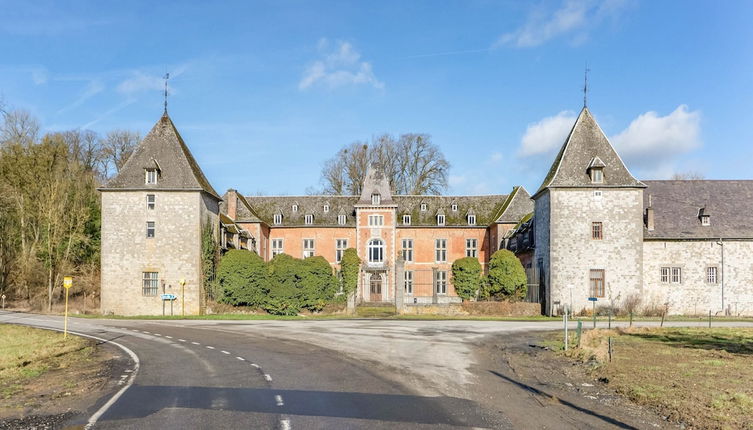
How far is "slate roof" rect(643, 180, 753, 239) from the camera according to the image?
42469mm

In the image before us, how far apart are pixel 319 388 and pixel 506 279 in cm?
3264

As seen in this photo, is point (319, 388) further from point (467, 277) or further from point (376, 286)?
point (376, 286)

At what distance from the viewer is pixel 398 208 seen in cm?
6094

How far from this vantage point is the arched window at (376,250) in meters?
58.2

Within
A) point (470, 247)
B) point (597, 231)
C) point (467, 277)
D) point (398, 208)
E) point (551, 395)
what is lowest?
point (551, 395)

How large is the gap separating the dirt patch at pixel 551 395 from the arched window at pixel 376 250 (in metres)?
38.0

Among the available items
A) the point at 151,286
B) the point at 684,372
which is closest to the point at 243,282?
the point at 151,286

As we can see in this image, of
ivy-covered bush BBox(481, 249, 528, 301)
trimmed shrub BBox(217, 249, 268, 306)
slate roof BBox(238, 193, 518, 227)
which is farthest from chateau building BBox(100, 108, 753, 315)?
slate roof BBox(238, 193, 518, 227)

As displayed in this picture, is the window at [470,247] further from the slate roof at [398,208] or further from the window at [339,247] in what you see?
the window at [339,247]

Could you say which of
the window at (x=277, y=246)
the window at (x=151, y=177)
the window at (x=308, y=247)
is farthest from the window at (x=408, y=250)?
the window at (x=151, y=177)

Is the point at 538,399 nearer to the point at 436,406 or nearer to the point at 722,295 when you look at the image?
the point at 436,406

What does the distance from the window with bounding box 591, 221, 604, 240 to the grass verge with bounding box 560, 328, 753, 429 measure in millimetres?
14896

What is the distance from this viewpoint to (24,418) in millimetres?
10391

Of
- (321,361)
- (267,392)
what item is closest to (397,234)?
(321,361)
